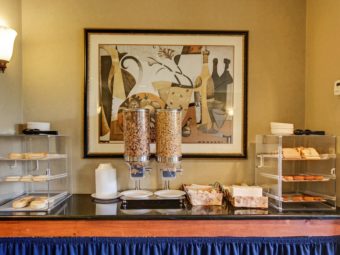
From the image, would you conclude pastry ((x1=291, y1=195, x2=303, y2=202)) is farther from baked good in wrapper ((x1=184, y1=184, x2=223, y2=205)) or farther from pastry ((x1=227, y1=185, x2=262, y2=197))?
baked good in wrapper ((x1=184, y1=184, x2=223, y2=205))

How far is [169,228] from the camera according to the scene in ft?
4.72

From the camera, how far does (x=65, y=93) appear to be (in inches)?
76.1

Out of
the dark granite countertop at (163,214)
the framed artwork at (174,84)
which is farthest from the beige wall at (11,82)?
the dark granite countertop at (163,214)

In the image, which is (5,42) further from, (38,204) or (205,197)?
(205,197)

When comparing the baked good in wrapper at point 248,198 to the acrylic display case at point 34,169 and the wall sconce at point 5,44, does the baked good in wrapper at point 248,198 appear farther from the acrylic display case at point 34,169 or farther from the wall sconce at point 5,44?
the wall sconce at point 5,44

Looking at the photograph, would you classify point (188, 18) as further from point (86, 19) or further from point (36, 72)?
point (36, 72)

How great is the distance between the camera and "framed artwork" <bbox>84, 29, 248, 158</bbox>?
6.31ft

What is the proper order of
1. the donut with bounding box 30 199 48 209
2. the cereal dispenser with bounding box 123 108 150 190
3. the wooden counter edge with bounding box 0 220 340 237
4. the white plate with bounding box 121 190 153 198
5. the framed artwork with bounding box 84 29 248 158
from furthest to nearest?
1. the framed artwork with bounding box 84 29 248 158
2. the white plate with bounding box 121 190 153 198
3. the cereal dispenser with bounding box 123 108 150 190
4. the donut with bounding box 30 199 48 209
5. the wooden counter edge with bounding box 0 220 340 237

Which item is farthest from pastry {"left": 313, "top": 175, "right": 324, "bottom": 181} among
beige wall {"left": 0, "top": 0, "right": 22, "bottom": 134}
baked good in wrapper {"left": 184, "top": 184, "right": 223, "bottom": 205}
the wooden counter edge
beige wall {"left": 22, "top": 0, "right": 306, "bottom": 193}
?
beige wall {"left": 0, "top": 0, "right": 22, "bottom": 134}

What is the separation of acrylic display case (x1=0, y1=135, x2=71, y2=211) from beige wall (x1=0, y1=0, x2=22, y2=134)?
5.0 inches

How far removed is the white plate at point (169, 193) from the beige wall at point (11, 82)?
1.13m

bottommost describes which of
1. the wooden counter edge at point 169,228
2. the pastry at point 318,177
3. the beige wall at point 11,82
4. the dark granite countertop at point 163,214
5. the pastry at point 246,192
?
the wooden counter edge at point 169,228

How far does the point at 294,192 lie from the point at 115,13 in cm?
190

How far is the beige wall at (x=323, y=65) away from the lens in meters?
1.63
